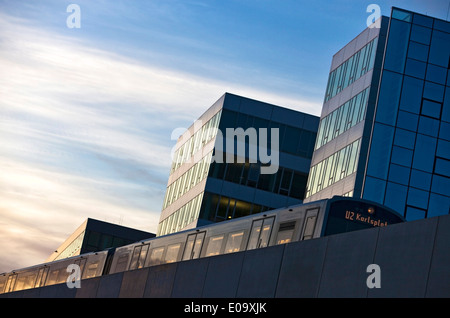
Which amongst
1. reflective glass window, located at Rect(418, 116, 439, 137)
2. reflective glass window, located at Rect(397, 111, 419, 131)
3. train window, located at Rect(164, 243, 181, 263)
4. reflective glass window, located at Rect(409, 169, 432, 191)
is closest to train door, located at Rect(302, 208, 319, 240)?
train window, located at Rect(164, 243, 181, 263)

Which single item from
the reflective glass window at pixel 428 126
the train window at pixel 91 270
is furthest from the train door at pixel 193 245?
the reflective glass window at pixel 428 126

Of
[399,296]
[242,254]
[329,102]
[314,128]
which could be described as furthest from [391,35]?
[399,296]

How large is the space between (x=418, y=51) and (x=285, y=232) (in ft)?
88.4

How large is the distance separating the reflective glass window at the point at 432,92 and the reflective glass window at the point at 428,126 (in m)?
1.39

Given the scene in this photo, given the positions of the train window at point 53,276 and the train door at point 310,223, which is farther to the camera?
the train window at point 53,276

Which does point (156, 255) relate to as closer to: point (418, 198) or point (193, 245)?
point (193, 245)

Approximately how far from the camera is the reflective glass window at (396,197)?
47.7 meters

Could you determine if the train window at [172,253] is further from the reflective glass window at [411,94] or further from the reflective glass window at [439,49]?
the reflective glass window at [439,49]

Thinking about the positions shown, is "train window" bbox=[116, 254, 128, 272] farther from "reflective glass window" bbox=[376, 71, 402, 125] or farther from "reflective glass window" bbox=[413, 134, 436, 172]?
"reflective glass window" bbox=[413, 134, 436, 172]

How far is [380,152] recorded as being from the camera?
48.3 meters

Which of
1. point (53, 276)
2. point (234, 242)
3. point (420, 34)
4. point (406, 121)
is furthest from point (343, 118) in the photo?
point (234, 242)

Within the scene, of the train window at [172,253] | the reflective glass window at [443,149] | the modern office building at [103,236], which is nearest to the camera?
the train window at [172,253]

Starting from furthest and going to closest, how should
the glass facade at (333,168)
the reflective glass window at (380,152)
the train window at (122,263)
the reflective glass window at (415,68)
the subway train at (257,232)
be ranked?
the reflective glass window at (415,68)
the glass facade at (333,168)
the reflective glass window at (380,152)
the train window at (122,263)
the subway train at (257,232)

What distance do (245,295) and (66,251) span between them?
10124 centimetres
